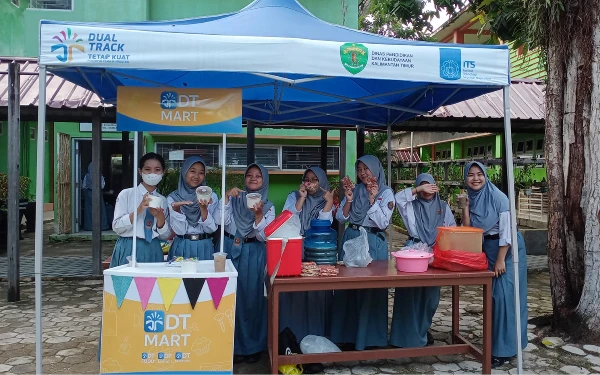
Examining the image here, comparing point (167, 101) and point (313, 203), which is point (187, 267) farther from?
point (313, 203)

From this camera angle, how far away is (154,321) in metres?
2.83

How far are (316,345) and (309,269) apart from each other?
77 cm

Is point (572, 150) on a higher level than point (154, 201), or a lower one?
higher

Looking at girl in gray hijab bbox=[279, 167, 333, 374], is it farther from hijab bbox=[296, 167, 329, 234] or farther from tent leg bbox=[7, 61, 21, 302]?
tent leg bbox=[7, 61, 21, 302]

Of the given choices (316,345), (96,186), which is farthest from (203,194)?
(96,186)

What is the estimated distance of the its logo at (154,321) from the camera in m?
2.83

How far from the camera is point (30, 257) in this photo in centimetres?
807

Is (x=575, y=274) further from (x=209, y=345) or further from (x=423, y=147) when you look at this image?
(x=423, y=147)

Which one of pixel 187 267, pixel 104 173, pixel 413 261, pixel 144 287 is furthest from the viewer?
pixel 104 173

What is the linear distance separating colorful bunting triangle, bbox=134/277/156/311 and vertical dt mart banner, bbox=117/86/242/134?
956mm

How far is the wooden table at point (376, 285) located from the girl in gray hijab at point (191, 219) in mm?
708

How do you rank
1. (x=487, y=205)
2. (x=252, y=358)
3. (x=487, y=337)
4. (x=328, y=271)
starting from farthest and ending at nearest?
(x=252, y=358) → (x=487, y=205) → (x=487, y=337) → (x=328, y=271)

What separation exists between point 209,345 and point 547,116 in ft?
12.1

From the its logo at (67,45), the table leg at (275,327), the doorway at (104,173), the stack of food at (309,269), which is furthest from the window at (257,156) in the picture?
the its logo at (67,45)
